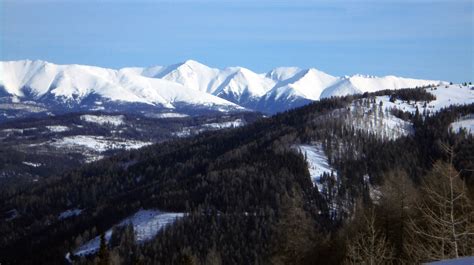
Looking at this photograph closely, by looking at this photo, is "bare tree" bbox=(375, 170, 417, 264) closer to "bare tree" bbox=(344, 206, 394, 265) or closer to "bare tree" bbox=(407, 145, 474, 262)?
"bare tree" bbox=(407, 145, 474, 262)

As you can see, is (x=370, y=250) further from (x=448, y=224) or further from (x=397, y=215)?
(x=397, y=215)

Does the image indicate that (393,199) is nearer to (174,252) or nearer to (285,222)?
(285,222)

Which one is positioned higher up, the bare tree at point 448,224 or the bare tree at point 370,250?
the bare tree at point 448,224

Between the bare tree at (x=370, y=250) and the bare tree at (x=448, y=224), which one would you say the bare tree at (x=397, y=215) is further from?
the bare tree at (x=370, y=250)

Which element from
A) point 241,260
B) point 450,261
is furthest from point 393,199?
point 241,260

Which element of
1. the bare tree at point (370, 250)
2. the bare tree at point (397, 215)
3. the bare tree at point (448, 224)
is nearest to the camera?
the bare tree at point (448, 224)

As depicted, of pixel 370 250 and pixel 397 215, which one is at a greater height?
pixel 370 250

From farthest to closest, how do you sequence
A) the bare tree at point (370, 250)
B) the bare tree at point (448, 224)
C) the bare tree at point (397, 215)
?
1. the bare tree at point (397, 215)
2. the bare tree at point (370, 250)
3. the bare tree at point (448, 224)

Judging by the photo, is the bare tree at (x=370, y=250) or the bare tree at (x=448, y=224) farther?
the bare tree at (x=370, y=250)

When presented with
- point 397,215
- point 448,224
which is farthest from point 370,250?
point 397,215

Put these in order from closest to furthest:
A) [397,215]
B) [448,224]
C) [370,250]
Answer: [448,224] < [370,250] < [397,215]

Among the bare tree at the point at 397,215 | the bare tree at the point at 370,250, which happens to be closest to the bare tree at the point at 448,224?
the bare tree at the point at 397,215

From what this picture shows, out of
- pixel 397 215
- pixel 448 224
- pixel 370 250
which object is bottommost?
pixel 397 215
